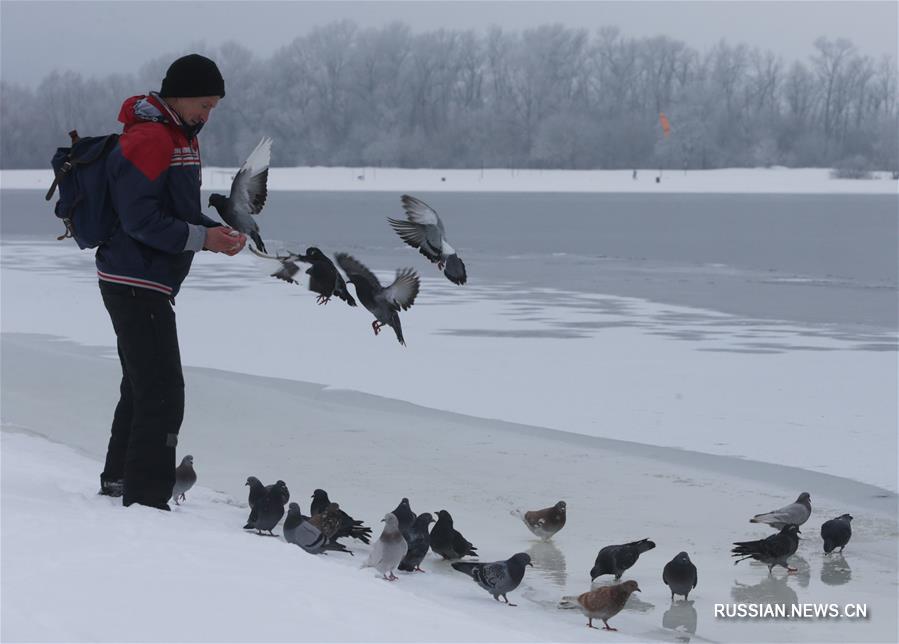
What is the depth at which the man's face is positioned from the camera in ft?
14.9

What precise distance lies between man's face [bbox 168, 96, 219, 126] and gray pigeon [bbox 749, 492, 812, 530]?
292 cm

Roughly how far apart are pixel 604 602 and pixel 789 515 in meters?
1.55

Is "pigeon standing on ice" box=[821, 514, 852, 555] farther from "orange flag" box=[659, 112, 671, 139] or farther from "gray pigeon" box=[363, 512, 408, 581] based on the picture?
"orange flag" box=[659, 112, 671, 139]

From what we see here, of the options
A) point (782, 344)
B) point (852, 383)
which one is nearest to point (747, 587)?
point (852, 383)

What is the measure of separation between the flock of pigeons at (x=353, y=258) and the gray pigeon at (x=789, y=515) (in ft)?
6.86

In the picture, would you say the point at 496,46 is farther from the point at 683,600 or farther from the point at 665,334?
the point at 683,600

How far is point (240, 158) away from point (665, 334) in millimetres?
79832

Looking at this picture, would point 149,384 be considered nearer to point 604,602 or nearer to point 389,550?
point 389,550

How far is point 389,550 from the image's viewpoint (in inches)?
186

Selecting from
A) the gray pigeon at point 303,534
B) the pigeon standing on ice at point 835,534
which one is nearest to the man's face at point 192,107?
the gray pigeon at point 303,534

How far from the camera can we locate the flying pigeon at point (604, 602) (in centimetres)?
444

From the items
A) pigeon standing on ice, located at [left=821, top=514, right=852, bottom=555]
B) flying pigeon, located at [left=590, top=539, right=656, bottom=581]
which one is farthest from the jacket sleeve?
pigeon standing on ice, located at [left=821, top=514, right=852, bottom=555]

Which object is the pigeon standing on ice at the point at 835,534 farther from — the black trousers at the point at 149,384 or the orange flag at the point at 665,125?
the orange flag at the point at 665,125

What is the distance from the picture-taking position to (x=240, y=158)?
294ft
